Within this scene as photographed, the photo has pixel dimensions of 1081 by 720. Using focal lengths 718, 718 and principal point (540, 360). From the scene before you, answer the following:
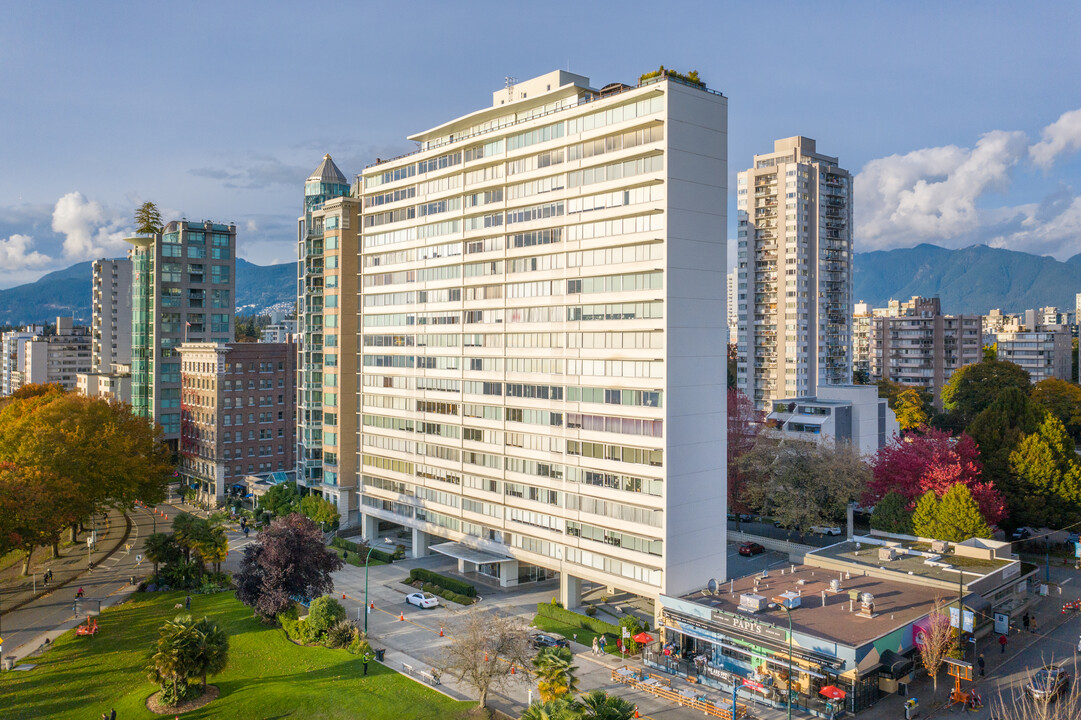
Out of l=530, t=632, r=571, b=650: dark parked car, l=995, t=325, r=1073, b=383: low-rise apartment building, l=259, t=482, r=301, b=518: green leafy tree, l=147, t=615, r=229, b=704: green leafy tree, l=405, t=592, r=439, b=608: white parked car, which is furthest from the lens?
l=995, t=325, r=1073, b=383: low-rise apartment building

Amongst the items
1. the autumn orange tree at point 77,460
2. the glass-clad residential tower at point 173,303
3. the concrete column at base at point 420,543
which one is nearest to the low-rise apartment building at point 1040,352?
the concrete column at base at point 420,543

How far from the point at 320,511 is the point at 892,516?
2340 inches

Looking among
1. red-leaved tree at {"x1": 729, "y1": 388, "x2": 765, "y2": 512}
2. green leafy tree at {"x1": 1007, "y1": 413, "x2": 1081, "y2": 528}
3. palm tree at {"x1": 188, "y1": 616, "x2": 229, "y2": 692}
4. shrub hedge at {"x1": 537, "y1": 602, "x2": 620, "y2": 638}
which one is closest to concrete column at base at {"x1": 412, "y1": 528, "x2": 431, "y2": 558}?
shrub hedge at {"x1": 537, "y1": 602, "x2": 620, "y2": 638}

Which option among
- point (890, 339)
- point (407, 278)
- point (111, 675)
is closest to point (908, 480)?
point (407, 278)

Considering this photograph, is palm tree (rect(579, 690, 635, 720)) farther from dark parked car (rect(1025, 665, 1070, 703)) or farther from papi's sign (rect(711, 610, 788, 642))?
dark parked car (rect(1025, 665, 1070, 703))

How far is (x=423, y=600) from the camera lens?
199ft

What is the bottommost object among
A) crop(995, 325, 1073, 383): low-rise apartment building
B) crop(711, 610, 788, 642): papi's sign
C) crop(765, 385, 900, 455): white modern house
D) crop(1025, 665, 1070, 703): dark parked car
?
crop(1025, 665, 1070, 703): dark parked car

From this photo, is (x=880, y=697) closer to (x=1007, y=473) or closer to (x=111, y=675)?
(x=1007, y=473)

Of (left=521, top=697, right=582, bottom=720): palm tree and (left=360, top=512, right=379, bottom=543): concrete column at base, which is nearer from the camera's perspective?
(left=521, top=697, right=582, bottom=720): palm tree

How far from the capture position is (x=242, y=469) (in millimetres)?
102875

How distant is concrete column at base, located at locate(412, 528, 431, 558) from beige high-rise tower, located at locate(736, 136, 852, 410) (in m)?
75.3

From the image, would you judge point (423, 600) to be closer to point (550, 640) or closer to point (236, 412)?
point (550, 640)

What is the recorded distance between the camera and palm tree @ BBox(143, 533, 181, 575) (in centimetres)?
6475

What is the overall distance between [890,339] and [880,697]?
130m
